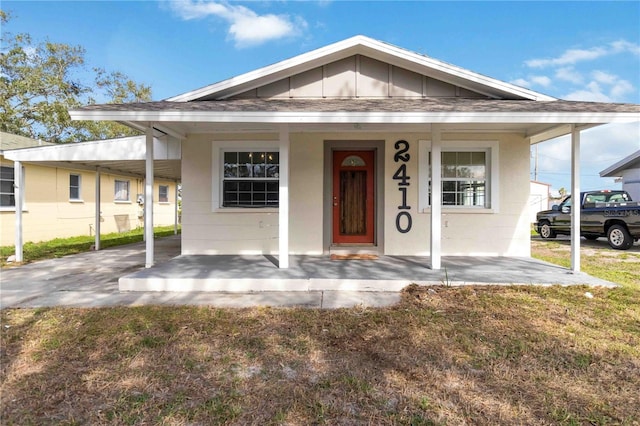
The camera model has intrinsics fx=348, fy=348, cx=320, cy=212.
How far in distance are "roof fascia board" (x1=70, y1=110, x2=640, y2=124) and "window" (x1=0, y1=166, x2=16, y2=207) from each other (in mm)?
7883

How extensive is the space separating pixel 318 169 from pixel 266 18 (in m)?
10.4

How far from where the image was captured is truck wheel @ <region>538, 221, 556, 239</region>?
13756 mm

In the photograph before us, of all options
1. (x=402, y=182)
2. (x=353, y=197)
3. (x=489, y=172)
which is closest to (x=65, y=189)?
(x=353, y=197)

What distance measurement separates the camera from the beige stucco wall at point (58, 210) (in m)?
11.3

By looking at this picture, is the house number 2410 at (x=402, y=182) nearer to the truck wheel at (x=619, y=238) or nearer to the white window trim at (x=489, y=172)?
the white window trim at (x=489, y=172)

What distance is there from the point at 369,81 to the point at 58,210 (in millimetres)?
12010

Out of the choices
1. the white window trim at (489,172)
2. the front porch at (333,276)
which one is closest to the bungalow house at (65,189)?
the front porch at (333,276)

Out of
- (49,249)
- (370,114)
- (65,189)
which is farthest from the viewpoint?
(65,189)

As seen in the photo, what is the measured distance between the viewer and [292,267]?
6.12 m

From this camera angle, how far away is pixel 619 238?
1049cm

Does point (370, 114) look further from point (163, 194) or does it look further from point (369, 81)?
point (163, 194)

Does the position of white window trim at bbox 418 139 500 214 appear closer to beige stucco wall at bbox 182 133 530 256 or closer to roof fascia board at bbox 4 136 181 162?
beige stucco wall at bbox 182 133 530 256

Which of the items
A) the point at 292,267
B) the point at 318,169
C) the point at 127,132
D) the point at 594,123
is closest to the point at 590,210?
the point at 594,123

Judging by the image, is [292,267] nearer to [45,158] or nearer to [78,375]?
[78,375]
